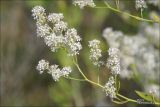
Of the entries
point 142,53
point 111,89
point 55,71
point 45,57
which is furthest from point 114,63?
point 45,57

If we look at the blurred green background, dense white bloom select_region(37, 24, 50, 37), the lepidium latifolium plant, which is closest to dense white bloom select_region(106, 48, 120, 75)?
the lepidium latifolium plant

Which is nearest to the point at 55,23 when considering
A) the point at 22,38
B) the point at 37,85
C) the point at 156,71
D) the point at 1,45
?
the point at 156,71

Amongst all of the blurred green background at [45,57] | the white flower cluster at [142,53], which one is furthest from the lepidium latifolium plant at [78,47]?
the blurred green background at [45,57]

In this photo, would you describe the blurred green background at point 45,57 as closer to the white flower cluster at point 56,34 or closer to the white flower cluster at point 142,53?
the white flower cluster at point 142,53

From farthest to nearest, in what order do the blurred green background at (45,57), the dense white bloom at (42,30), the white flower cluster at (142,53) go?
the blurred green background at (45,57) → the white flower cluster at (142,53) → the dense white bloom at (42,30)

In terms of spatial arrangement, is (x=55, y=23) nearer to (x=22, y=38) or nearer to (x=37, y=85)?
(x=37, y=85)
